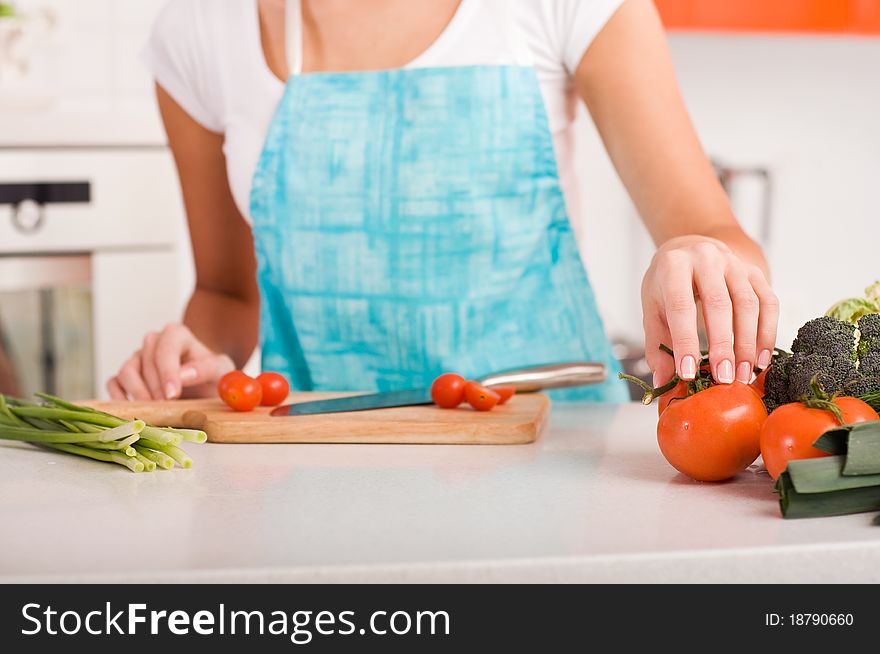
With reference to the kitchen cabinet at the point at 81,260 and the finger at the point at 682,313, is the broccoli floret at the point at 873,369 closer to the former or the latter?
the finger at the point at 682,313

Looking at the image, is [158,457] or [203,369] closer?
[158,457]

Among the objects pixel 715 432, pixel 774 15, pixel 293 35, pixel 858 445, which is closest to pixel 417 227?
pixel 293 35

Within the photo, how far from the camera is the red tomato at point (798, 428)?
29.0 inches

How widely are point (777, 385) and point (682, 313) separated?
94 millimetres

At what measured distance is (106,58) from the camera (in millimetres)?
2961

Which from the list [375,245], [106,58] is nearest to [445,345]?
[375,245]

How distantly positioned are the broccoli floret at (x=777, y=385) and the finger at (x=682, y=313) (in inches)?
2.5

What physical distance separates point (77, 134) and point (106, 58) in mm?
827

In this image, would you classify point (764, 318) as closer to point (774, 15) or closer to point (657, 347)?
point (657, 347)

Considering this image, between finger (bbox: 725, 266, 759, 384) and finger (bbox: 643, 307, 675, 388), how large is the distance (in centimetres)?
6

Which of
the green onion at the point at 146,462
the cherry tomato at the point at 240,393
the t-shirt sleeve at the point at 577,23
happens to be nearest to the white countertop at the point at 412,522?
the green onion at the point at 146,462

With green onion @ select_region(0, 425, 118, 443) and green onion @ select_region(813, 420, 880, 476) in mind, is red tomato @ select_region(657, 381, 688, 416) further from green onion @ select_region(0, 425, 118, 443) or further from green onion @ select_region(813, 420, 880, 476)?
green onion @ select_region(0, 425, 118, 443)

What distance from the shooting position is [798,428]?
741 mm

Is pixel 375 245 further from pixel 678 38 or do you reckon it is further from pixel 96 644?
pixel 678 38
